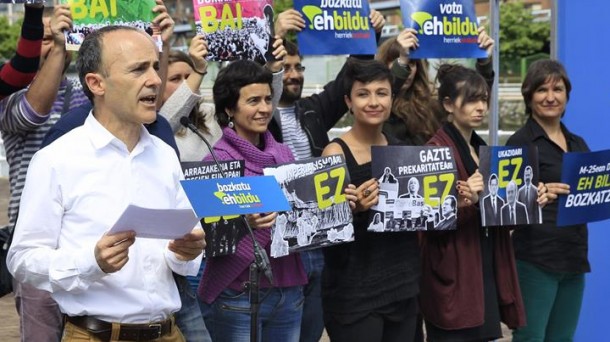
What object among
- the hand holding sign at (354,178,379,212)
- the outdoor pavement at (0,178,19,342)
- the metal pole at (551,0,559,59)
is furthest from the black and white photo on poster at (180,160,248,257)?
the outdoor pavement at (0,178,19,342)

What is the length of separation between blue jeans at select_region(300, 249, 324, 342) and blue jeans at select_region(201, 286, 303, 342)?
1.00 ft

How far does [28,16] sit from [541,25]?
3691 centimetres

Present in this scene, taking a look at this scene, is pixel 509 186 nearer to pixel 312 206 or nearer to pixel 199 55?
pixel 312 206

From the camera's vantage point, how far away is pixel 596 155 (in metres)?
6.25

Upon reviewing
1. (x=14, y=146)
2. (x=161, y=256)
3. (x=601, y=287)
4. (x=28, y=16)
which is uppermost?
(x=28, y=16)

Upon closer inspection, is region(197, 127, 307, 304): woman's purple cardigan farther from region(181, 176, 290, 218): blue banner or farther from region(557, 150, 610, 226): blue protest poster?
region(557, 150, 610, 226): blue protest poster

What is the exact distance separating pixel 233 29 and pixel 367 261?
1385 millimetres

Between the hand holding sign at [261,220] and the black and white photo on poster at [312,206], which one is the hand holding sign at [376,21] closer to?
the black and white photo on poster at [312,206]

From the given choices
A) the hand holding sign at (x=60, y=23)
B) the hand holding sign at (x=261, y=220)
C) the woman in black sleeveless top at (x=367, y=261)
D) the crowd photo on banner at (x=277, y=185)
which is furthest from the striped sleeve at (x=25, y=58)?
the woman in black sleeveless top at (x=367, y=261)

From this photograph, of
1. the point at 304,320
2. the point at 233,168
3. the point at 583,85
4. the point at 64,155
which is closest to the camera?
the point at 64,155

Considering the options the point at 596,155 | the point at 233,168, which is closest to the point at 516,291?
the point at 596,155

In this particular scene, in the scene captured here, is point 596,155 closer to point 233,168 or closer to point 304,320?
point 304,320

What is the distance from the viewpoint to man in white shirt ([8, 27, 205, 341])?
3641mm

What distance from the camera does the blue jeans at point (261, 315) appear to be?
5020 millimetres
